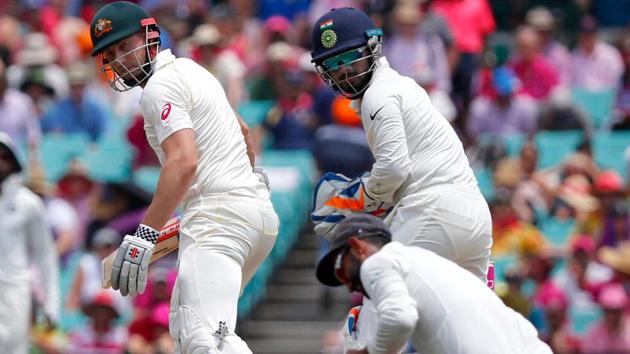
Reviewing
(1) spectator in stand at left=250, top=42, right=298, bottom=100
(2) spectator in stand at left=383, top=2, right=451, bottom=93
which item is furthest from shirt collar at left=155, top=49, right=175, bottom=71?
(1) spectator in stand at left=250, top=42, right=298, bottom=100

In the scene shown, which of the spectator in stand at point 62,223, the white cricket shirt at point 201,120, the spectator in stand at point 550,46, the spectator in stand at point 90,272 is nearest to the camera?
the white cricket shirt at point 201,120

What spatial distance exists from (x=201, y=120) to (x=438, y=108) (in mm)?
7376

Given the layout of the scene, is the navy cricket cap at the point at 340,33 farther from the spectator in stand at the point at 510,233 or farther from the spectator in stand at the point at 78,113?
the spectator in stand at the point at 78,113

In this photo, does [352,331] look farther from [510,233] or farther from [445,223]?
[510,233]

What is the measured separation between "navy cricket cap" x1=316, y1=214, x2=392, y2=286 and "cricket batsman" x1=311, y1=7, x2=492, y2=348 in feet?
4.86

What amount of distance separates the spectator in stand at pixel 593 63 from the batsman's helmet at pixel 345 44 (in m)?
8.97

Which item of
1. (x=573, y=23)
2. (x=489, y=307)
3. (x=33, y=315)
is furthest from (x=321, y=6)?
(x=489, y=307)

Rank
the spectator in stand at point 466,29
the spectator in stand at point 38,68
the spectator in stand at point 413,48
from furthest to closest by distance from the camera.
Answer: the spectator in stand at point 38,68, the spectator in stand at point 466,29, the spectator in stand at point 413,48

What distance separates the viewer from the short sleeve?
868 cm

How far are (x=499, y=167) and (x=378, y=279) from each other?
9.00 m

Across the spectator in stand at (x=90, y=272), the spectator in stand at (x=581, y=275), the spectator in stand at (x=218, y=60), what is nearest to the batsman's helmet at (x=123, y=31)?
the spectator in stand at (x=581, y=275)

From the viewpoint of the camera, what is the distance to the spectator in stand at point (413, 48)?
16.9 meters

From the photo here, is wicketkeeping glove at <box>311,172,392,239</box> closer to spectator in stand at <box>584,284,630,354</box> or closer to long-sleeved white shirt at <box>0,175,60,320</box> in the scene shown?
long-sleeved white shirt at <box>0,175,60,320</box>

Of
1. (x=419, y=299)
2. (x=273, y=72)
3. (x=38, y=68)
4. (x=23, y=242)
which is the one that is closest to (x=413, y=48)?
(x=273, y=72)
